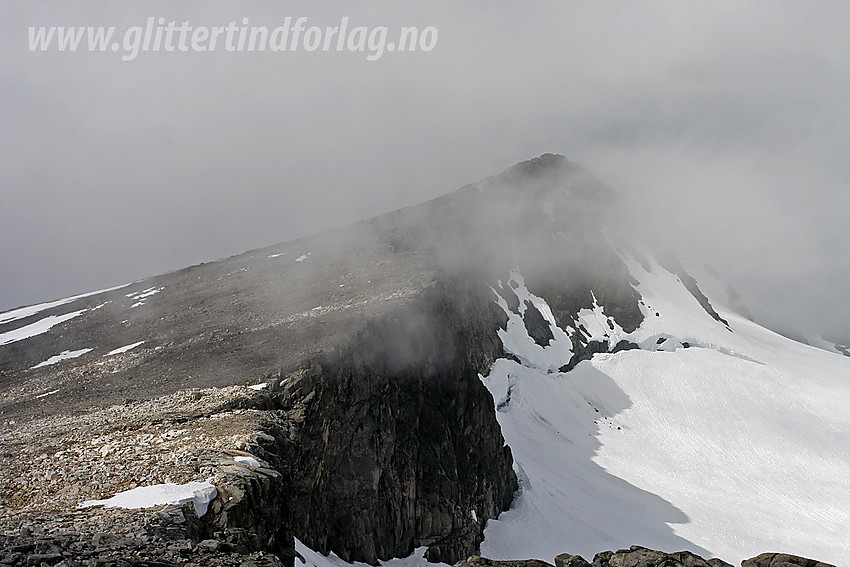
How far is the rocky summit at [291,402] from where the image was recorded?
45.4ft

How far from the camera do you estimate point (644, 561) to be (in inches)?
755

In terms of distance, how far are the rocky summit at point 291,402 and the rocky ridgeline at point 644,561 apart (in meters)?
0.12

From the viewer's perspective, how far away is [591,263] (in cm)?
9462

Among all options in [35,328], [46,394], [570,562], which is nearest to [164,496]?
[570,562]

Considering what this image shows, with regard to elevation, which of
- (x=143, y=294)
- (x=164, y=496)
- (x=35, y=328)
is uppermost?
(x=143, y=294)

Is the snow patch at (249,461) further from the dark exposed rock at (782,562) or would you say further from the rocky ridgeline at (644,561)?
the dark exposed rock at (782,562)

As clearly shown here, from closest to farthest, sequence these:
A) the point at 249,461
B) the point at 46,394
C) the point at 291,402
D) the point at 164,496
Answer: the point at 164,496
the point at 249,461
the point at 291,402
the point at 46,394

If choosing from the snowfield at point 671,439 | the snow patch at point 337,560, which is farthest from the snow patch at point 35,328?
the snowfield at point 671,439

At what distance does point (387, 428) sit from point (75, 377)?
19009mm

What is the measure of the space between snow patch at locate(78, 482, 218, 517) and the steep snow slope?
89.9ft

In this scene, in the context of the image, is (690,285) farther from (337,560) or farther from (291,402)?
(291,402)

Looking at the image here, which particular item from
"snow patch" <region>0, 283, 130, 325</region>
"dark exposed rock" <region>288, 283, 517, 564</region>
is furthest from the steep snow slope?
"snow patch" <region>0, 283, 130, 325</region>

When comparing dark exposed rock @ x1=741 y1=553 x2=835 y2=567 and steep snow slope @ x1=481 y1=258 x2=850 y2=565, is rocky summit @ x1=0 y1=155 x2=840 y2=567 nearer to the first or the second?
dark exposed rock @ x1=741 y1=553 x2=835 y2=567

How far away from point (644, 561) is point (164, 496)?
51.4ft
